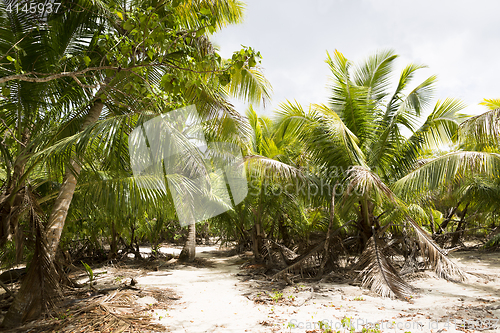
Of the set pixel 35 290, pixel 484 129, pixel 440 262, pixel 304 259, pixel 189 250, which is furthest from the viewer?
pixel 189 250

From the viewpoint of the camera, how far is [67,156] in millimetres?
3566

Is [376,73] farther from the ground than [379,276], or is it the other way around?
[376,73]

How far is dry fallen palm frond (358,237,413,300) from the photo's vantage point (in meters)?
4.82

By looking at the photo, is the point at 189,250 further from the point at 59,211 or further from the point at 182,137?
the point at 182,137

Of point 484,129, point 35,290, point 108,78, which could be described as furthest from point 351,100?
point 35,290

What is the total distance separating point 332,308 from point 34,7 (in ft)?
20.1

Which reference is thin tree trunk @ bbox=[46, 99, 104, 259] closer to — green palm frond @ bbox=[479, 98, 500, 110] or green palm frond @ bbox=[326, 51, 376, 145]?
green palm frond @ bbox=[326, 51, 376, 145]

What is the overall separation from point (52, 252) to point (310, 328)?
12.6ft

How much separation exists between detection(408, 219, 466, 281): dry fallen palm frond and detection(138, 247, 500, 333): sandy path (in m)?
0.20

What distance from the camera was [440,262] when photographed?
5.37 m

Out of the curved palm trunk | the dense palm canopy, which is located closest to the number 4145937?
the dense palm canopy

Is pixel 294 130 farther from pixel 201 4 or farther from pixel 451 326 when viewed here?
pixel 451 326

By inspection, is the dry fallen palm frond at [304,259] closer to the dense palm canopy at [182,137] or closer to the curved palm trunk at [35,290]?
the dense palm canopy at [182,137]

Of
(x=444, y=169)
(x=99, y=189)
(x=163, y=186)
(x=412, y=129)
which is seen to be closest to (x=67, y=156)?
(x=99, y=189)
